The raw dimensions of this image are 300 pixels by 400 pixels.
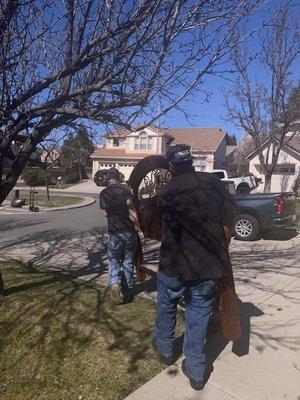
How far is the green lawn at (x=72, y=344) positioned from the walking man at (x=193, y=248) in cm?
55

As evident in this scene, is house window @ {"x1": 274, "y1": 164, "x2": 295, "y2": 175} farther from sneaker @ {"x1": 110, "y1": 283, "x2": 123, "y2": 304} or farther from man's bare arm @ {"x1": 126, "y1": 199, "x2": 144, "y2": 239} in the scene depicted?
sneaker @ {"x1": 110, "y1": 283, "x2": 123, "y2": 304}

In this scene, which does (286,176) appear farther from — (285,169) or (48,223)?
(48,223)

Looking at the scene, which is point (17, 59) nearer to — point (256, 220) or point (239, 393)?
point (239, 393)

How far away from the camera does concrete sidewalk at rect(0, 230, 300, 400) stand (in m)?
3.48

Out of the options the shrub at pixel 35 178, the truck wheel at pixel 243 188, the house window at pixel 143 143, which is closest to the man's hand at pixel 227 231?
the truck wheel at pixel 243 188

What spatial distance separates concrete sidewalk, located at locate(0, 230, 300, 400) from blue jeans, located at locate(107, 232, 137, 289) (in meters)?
0.56

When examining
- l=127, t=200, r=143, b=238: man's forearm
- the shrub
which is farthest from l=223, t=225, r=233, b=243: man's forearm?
the shrub

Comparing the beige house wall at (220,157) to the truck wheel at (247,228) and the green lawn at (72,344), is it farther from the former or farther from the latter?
the green lawn at (72,344)

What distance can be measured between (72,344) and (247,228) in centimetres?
740

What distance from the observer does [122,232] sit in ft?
18.4

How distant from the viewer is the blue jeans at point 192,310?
3.53 meters

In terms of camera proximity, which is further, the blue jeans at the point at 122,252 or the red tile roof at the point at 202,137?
the red tile roof at the point at 202,137

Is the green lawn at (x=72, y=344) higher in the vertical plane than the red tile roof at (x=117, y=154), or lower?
lower

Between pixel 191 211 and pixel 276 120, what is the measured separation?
1609 centimetres
